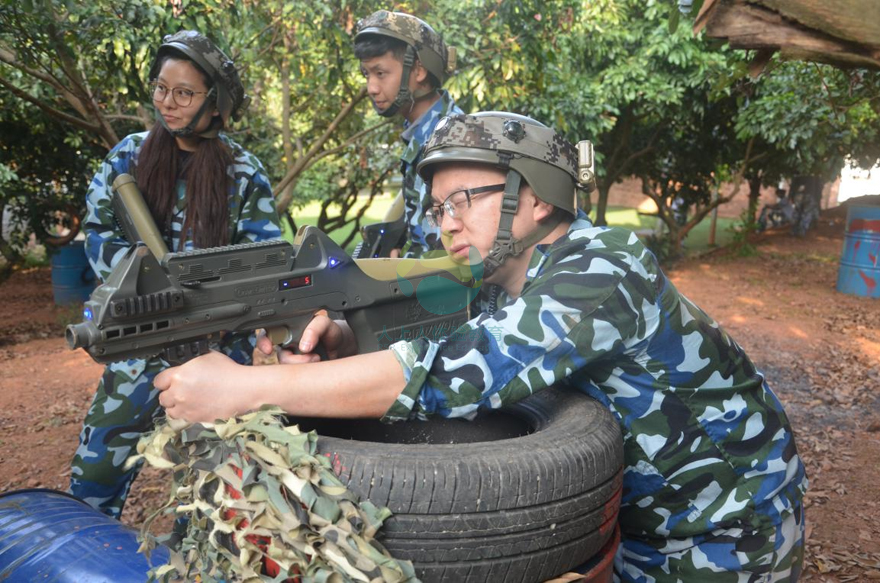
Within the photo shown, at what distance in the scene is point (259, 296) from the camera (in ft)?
6.79

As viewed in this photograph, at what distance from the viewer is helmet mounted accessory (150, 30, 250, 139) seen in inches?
119

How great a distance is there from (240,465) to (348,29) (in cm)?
625

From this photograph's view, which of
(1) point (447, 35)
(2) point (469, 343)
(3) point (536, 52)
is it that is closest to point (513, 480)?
(2) point (469, 343)

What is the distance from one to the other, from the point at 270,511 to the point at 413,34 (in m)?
2.81

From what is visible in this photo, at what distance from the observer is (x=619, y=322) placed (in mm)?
1634

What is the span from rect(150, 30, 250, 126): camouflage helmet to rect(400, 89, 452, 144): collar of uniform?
0.89 metres

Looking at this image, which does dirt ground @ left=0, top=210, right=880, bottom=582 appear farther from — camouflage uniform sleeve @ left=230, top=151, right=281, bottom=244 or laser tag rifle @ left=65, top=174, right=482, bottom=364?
laser tag rifle @ left=65, top=174, right=482, bottom=364

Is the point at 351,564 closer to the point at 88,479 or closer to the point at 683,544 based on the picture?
the point at 683,544

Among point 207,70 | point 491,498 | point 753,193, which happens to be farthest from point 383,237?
point 753,193

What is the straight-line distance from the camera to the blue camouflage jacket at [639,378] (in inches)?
Result: 62.0

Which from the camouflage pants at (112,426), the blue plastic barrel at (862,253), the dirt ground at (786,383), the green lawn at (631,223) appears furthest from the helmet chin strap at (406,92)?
the green lawn at (631,223)

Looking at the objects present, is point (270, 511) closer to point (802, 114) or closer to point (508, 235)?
point (508, 235)

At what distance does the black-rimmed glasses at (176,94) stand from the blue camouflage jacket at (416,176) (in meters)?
1.02

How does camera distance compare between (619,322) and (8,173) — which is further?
(8,173)
